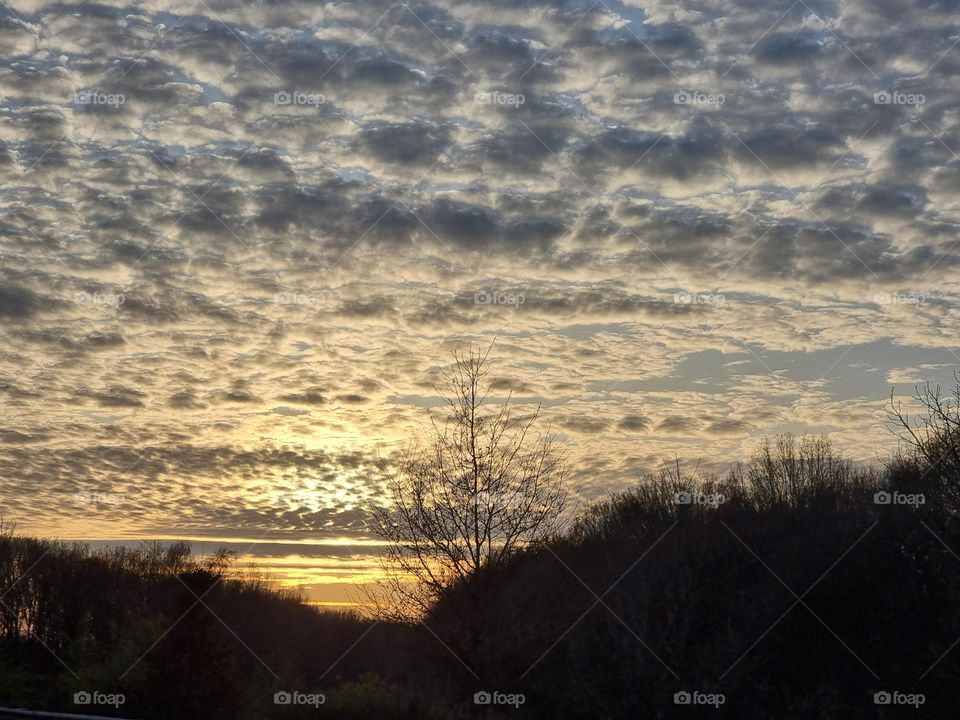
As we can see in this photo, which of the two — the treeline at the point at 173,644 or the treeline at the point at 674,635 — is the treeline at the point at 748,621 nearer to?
the treeline at the point at 674,635

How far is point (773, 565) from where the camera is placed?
31.2 metres

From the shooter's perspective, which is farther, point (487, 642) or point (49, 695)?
point (49, 695)

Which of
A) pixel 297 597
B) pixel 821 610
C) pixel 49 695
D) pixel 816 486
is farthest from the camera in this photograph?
pixel 297 597

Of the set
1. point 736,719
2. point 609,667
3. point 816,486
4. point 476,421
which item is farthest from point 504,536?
point 816,486

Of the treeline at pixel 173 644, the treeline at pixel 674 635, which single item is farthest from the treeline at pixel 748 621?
the treeline at pixel 173 644

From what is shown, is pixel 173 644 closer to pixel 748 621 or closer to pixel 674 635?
pixel 674 635

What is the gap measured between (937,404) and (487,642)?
14.1 m

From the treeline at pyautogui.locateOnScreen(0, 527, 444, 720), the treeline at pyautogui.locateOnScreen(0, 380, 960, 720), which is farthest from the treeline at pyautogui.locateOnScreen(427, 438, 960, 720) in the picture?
the treeline at pyautogui.locateOnScreen(0, 527, 444, 720)

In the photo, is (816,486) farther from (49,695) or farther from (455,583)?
(49,695)

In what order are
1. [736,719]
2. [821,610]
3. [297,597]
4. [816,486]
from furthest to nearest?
[297,597], [816,486], [821,610], [736,719]

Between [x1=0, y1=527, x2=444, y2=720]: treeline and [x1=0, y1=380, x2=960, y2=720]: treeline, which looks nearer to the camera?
[x1=0, y1=380, x2=960, y2=720]: treeline

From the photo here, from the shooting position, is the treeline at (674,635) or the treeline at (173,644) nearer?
the treeline at (674,635)

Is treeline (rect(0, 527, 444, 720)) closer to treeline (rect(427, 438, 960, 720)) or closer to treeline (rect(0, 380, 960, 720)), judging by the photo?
treeline (rect(0, 380, 960, 720))

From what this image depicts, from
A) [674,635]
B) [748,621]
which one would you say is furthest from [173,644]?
[748,621]
